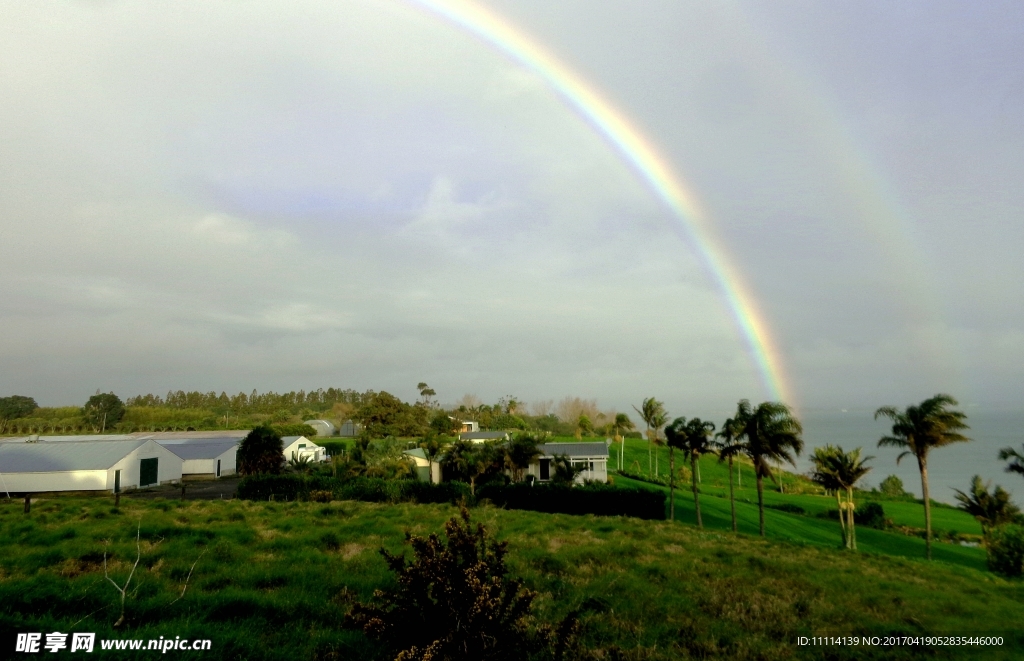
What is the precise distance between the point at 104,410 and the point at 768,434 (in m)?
132

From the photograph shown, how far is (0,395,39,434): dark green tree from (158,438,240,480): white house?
4189 inches

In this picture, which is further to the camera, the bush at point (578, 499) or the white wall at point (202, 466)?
the white wall at point (202, 466)

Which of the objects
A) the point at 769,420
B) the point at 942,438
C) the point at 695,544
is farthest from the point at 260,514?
the point at 942,438

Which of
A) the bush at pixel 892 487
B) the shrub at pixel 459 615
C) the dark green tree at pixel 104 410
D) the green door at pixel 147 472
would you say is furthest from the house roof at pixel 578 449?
the dark green tree at pixel 104 410

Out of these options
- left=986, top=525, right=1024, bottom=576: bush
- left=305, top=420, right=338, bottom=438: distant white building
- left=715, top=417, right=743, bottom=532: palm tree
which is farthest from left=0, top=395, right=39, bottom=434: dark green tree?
left=986, top=525, right=1024, bottom=576: bush

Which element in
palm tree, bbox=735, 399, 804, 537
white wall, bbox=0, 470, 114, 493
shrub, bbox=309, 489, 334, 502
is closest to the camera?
shrub, bbox=309, 489, 334, 502

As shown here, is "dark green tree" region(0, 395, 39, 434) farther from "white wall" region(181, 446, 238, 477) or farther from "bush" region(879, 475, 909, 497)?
"bush" region(879, 475, 909, 497)

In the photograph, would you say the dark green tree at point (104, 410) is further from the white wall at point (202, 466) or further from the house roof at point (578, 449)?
the house roof at point (578, 449)

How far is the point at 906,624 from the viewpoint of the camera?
813 cm

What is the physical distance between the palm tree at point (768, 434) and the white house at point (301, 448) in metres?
43.3

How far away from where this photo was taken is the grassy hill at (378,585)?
5.95 meters

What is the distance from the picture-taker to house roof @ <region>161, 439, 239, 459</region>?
182 ft

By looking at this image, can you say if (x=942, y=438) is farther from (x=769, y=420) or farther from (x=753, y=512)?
(x=753, y=512)

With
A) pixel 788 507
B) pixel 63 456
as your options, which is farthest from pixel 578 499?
pixel 63 456
